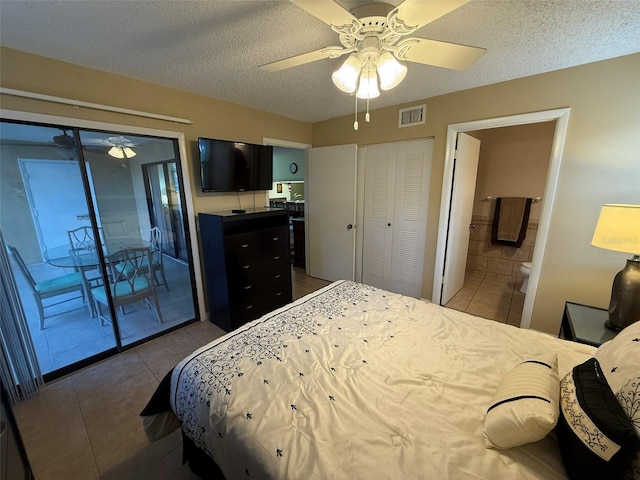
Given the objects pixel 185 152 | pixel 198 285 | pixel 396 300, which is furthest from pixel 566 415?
pixel 185 152

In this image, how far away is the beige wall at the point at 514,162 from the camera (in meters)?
3.40

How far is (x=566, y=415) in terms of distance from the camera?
791 millimetres

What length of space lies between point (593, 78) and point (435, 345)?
7.89 ft

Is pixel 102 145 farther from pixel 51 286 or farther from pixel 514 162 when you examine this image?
pixel 514 162

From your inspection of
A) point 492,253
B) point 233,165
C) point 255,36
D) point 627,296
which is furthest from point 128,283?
point 492,253

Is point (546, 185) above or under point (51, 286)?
above

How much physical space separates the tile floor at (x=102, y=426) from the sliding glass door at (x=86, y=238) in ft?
0.85

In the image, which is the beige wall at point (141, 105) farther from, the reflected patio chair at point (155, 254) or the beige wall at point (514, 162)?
the beige wall at point (514, 162)

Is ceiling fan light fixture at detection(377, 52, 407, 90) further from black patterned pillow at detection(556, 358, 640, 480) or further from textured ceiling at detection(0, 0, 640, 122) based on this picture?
black patterned pillow at detection(556, 358, 640, 480)

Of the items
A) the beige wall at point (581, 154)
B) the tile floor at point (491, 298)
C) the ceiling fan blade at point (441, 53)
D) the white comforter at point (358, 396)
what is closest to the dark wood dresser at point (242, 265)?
the white comforter at point (358, 396)

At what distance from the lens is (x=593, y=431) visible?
689 millimetres

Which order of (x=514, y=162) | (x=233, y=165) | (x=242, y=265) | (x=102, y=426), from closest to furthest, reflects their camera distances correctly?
(x=102, y=426) < (x=242, y=265) < (x=233, y=165) < (x=514, y=162)

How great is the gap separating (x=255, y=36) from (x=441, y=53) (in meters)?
1.09

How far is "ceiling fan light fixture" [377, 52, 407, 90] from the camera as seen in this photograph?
125cm
